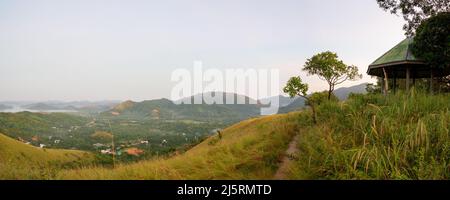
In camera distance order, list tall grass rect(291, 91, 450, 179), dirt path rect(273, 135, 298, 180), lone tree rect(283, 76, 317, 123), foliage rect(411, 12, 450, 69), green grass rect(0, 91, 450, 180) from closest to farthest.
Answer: tall grass rect(291, 91, 450, 179)
green grass rect(0, 91, 450, 180)
dirt path rect(273, 135, 298, 180)
foliage rect(411, 12, 450, 69)
lone tree rect(283, 76, 317, 123)

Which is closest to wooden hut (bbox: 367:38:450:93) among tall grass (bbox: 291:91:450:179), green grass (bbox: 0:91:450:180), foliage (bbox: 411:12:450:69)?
foliage (bbox: 411:12:450:69)

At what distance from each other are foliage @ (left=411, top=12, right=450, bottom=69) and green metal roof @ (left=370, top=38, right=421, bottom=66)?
0.70 meters

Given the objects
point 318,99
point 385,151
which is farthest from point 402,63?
point 385,151

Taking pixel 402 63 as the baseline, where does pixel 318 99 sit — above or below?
below

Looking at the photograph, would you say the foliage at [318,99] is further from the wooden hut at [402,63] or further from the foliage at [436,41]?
the foliage at [436,41]

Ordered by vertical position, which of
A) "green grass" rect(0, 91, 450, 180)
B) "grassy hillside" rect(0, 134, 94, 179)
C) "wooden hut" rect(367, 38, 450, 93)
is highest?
"wooden hut" rect(367, 38, 450, 93)

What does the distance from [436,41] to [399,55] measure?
193cm

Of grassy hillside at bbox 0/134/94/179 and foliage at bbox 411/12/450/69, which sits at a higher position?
foliage at bbox 411/12/450/69

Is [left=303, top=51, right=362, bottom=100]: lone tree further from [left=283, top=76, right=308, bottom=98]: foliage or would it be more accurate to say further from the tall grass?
the tall grass

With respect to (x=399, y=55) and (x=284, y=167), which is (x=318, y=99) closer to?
(x=399, y=55)

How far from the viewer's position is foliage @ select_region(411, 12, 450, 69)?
14648 millimetres

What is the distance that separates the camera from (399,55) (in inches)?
653
